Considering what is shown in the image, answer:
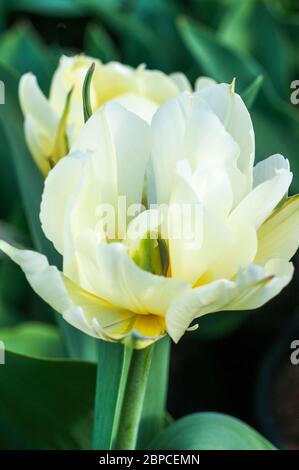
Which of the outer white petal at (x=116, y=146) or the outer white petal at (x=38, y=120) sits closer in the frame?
the outer white petal at (x=116, y=146)

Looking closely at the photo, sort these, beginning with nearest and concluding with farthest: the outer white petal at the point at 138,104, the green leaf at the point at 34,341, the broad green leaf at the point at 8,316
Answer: the outer white petal at the point at 138,104, the green leaf at the point at 34,341, the broad green leaf at the point at 8,316

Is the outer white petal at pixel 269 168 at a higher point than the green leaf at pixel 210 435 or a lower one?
higher

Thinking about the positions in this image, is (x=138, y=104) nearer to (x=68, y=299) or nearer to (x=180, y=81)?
(x=180, y=81)

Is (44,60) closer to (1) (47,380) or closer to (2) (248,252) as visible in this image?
(1) (47,380)

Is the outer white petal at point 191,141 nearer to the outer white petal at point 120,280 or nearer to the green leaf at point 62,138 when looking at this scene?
the outer white petal at point 120,280

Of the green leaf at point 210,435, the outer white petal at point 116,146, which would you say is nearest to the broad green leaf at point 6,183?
the green leaf at point 210,435

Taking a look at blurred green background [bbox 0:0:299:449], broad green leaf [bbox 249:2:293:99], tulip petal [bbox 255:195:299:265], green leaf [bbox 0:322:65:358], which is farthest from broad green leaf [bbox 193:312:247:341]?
tulip petal [bbox 255:195:299:265]

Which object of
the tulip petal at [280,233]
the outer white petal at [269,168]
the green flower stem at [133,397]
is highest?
the outer white petal at [269,168]
